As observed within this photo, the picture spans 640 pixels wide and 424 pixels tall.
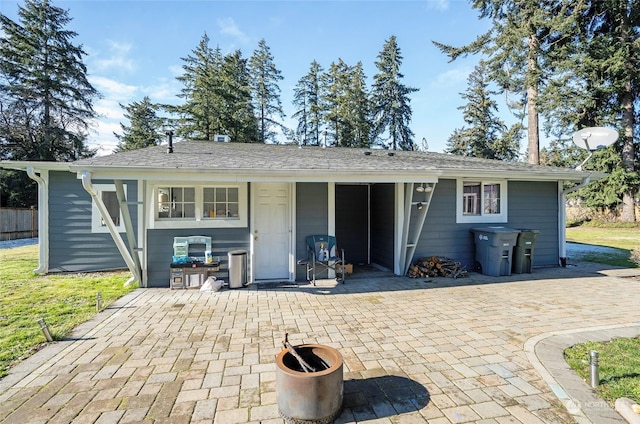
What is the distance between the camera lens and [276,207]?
6098mm

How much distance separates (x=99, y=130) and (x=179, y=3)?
19642 mm

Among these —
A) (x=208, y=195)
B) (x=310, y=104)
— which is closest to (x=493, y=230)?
(x=208, y=195)

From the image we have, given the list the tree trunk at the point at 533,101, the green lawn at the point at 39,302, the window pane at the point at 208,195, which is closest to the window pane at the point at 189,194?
the window pane at the point at 208,195

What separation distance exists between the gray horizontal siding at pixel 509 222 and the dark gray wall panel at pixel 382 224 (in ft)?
2.29

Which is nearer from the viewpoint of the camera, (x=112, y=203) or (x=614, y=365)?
(x=614, y=365)

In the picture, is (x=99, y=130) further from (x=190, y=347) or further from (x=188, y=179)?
(x=190, y=347)

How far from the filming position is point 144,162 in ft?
15.9

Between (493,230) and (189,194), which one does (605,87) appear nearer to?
(493,230)

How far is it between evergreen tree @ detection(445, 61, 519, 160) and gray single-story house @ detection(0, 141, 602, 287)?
19589 millimetres

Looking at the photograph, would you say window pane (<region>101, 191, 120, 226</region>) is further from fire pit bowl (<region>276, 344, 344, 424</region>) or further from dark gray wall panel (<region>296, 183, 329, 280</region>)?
fire pit bowl (<region>276, 344, 344, 424</region>)

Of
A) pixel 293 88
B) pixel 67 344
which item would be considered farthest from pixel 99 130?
pixel 67 344

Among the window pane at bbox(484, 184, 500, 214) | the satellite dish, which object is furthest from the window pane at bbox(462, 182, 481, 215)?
the satellite dish

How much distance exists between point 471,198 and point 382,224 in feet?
7.32

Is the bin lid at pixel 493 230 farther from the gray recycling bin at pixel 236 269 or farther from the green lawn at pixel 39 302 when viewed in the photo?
the green lawn at pixel 39 302
